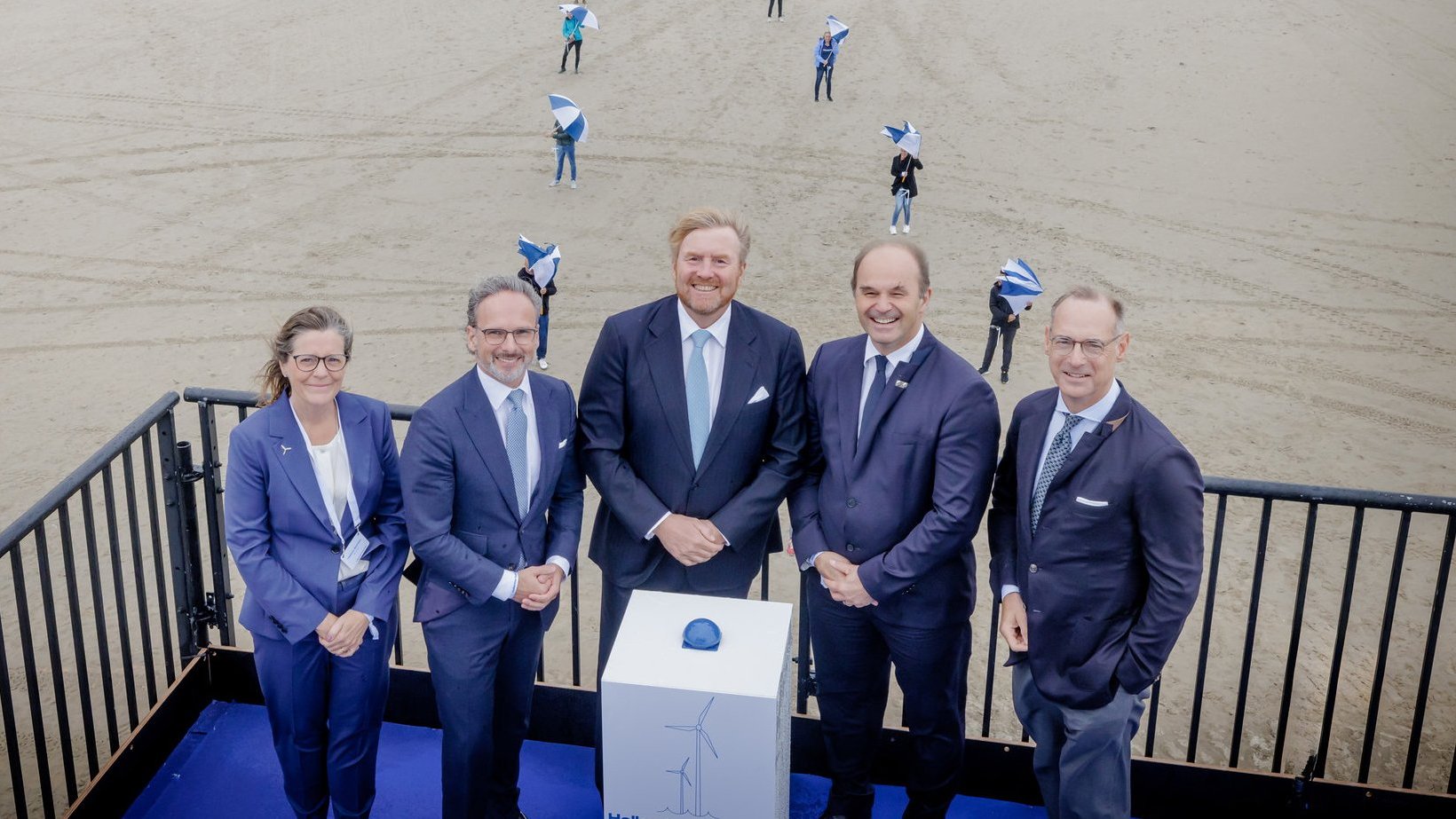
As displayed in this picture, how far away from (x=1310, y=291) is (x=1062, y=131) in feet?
20.8

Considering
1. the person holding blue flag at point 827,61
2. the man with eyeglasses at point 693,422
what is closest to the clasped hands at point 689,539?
the man with eyeglasses at point 693,422

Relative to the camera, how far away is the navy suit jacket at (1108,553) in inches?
147

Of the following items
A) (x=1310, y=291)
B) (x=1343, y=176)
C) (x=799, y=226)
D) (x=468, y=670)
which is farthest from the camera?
(x=1343, y=176)

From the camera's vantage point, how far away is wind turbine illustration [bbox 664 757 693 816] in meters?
3.55

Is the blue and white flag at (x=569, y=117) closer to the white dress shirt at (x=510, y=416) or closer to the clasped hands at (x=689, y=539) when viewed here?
the white dress shirt at (x=510, y=416)

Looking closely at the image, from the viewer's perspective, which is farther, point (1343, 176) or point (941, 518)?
point (1343, 176)

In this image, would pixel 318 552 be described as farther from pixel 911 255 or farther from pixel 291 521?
pixel 911 255

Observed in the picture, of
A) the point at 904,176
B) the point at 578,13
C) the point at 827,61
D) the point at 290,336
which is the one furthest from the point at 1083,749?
the point at 578,13

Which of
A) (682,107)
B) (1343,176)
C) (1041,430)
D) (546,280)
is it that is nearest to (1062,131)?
(1343,176)

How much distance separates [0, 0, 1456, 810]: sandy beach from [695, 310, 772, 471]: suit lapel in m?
4.78

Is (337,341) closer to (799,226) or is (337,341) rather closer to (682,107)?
(799,226)

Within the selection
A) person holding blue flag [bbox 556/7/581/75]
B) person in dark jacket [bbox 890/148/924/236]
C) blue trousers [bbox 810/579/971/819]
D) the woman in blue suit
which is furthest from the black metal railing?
person holding blue flag [bbox 556/7/581/75]

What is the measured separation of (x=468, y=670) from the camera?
14.1 ft

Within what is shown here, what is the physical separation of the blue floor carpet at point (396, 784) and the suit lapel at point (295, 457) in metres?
1.27
